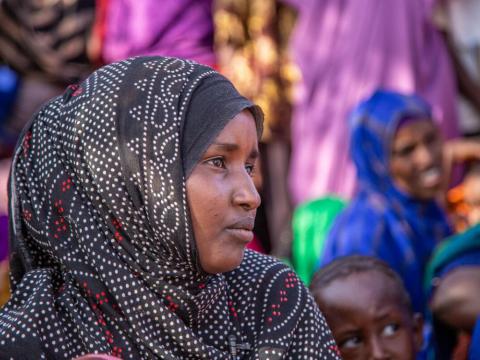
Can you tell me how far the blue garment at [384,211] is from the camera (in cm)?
526

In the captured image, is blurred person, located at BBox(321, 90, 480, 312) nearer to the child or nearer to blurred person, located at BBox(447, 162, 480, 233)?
blurred person, located at BBox(447, 162, 480, 233)

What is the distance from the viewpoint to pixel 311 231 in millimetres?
5793

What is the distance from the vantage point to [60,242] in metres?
2.50

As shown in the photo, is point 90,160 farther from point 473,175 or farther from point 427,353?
point 473,175

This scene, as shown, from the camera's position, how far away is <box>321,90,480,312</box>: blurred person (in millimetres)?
5395

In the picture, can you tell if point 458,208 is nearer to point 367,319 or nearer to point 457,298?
point 457,298

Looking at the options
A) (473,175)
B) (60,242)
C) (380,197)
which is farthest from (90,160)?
(473,175)

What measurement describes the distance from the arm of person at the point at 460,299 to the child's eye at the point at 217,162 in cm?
147

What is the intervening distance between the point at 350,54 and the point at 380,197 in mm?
1461

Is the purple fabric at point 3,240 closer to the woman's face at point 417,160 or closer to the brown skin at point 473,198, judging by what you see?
the woman's face at point 417,160

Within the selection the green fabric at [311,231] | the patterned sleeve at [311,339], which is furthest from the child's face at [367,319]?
the green fabric at [311,231]

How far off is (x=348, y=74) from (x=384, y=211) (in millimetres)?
1494

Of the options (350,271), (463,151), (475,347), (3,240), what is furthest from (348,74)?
(475,347)

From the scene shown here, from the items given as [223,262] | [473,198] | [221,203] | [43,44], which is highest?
[221,203]
